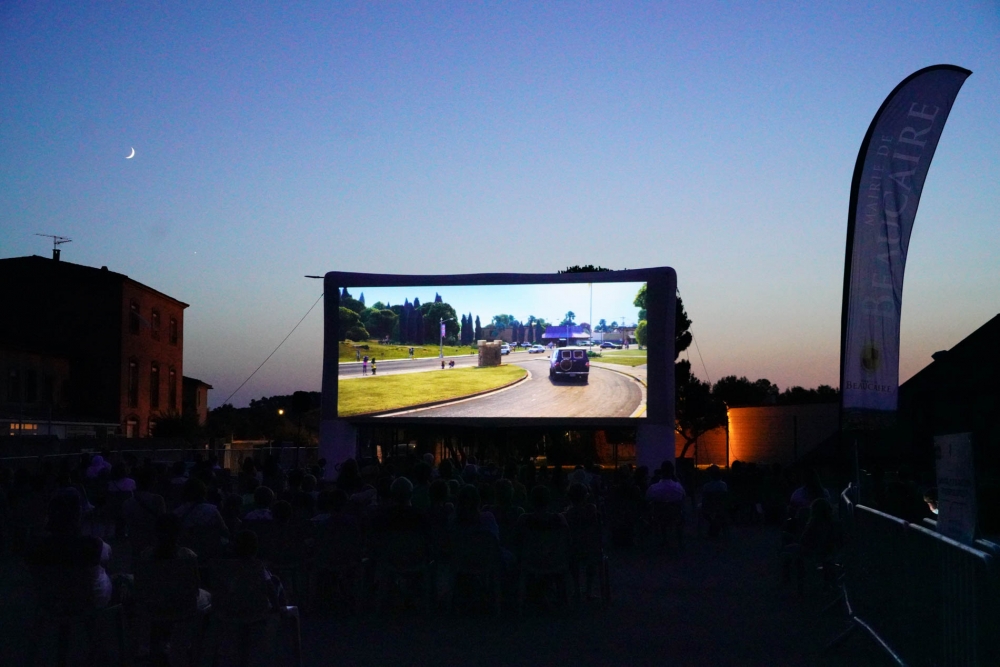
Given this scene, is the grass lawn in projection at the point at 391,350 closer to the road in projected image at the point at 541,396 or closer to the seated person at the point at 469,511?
the road in projected image at the point at 541,396

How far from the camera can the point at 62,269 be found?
35.0m

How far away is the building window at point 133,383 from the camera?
116ft

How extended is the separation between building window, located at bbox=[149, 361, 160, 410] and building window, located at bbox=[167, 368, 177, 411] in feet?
4.23

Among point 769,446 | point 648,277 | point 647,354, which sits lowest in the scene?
point 769,446

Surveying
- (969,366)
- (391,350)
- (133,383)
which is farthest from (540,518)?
(133,383)

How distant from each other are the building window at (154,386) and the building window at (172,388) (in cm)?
129

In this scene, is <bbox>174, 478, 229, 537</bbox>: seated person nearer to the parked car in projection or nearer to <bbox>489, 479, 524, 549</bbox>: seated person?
<bbox>489, 479, 524, 549</bbox>: seated person

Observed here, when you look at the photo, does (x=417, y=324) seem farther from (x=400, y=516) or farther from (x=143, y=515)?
(x=400, y=516)

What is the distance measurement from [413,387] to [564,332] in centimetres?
366

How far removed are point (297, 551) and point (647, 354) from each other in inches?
528

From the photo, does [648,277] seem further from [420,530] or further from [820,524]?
[420,530]

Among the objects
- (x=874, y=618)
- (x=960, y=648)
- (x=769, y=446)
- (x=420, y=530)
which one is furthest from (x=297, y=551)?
(x=769, y=446)

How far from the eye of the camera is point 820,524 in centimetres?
810

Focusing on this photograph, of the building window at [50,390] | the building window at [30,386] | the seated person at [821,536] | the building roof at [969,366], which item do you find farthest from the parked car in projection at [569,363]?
the building window at [50,390]
